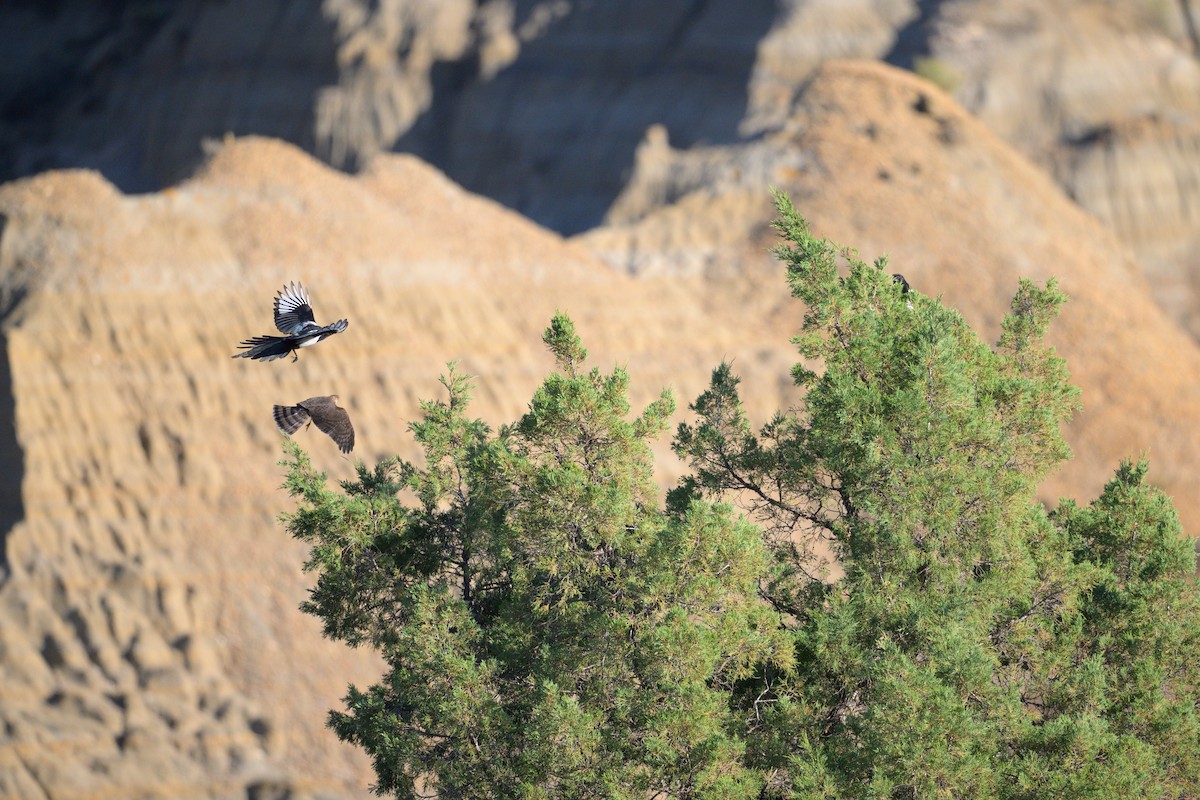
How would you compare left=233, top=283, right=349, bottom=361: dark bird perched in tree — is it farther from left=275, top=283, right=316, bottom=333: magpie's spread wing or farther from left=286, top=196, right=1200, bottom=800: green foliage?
left=286, top=196, right=1200, bottom=800: green foliage

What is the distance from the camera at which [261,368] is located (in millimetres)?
32562

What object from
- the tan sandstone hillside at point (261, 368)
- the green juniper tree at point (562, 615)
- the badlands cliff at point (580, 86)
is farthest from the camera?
the badlands cliff at point (580, 86)

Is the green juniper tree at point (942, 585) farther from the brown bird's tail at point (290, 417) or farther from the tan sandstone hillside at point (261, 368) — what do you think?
the tan sandstone hillside at point (261, 368)

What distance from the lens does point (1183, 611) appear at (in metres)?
16.3

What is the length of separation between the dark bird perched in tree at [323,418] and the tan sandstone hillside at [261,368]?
53.9 ft

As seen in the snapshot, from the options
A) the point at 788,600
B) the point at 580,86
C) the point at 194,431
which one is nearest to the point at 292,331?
the point at 788,600

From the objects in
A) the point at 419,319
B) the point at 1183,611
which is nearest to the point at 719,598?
the point at 1183,611

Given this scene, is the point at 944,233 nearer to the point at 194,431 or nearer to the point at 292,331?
the point at 194,431

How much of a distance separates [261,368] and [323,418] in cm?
1890

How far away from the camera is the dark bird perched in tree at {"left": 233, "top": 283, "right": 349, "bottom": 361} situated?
13352 millimetres

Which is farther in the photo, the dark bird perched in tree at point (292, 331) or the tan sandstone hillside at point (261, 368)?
the tan sandstone hillside at point (261, 368)

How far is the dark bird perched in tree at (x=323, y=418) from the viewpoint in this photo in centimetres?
1394

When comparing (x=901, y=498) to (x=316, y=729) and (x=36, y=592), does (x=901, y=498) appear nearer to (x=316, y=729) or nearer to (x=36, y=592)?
(x=316, y=729)

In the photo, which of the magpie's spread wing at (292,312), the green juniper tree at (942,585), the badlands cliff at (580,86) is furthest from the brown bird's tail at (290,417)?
the badlands cliff at (580,86)
